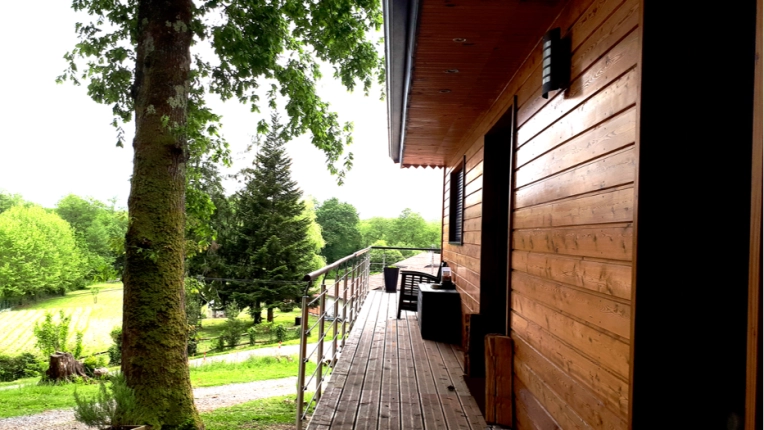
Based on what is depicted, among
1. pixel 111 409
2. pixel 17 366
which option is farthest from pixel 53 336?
pixel 111 409

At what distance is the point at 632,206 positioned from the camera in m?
1.37

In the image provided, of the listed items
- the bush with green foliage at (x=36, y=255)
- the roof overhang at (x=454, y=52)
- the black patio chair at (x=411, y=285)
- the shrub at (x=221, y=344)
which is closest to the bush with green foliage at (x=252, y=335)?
the shrub at (x=221, y=344)

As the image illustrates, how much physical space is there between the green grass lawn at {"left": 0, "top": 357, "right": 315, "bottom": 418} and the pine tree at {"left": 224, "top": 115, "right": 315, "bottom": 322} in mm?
10620

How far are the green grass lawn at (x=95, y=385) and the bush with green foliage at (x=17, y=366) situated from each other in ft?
18.2

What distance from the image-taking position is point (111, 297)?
35438 mm

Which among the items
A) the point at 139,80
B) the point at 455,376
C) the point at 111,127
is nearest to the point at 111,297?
the point at 111,127

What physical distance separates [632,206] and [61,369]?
590 inches

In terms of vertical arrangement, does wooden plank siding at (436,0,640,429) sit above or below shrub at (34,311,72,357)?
above

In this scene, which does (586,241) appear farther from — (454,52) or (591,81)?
(454,52)

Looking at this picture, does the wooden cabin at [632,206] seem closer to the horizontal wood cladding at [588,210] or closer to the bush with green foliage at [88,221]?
the horizontal wood cladding at [588,210]

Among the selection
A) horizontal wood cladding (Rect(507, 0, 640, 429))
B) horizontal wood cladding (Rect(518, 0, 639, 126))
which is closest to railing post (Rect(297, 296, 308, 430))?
horizontal wood cladding (Rect(507, 0, 640, 429))

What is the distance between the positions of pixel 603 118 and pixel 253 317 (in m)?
27.4

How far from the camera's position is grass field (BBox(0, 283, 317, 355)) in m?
22.7

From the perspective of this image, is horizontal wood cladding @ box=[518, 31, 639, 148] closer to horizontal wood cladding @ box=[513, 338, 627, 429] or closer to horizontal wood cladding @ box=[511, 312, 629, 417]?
horizontal wood cladding @ box=[511, 312, 629, 417]
